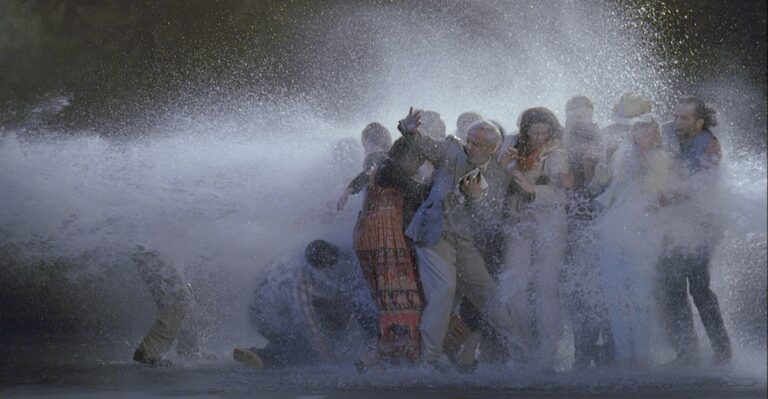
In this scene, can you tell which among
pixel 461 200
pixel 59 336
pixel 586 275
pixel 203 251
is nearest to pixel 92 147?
pixel 203 251

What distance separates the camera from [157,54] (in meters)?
14.4

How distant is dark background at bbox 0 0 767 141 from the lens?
14.1 metres

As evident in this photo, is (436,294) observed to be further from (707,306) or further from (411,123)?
(707,306)

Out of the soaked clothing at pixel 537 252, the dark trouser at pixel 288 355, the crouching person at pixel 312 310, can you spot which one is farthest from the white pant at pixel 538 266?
the dark trouser at pixel 288 355

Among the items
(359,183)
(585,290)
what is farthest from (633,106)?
(359,183)

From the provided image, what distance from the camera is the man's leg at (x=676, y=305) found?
8.18 meters

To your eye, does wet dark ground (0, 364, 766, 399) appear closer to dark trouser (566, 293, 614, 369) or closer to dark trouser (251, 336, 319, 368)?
dark trouser (251, 336, 319, 368)

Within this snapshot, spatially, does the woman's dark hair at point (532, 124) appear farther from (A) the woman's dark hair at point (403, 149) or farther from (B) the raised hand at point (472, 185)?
(A) the woman's dark hair at point (403, 149)

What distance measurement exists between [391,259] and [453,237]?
44cm

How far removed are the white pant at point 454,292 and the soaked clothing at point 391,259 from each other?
0.09 meters

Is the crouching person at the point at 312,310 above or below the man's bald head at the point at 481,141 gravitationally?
below

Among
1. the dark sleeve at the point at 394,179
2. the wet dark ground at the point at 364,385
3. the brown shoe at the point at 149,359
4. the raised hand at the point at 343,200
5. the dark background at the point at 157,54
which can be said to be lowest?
the wet dark ground at the point at 364,385

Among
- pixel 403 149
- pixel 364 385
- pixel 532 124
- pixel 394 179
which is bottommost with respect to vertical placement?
pixel 364 385

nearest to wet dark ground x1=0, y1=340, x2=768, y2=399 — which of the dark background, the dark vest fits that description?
the dark vest
